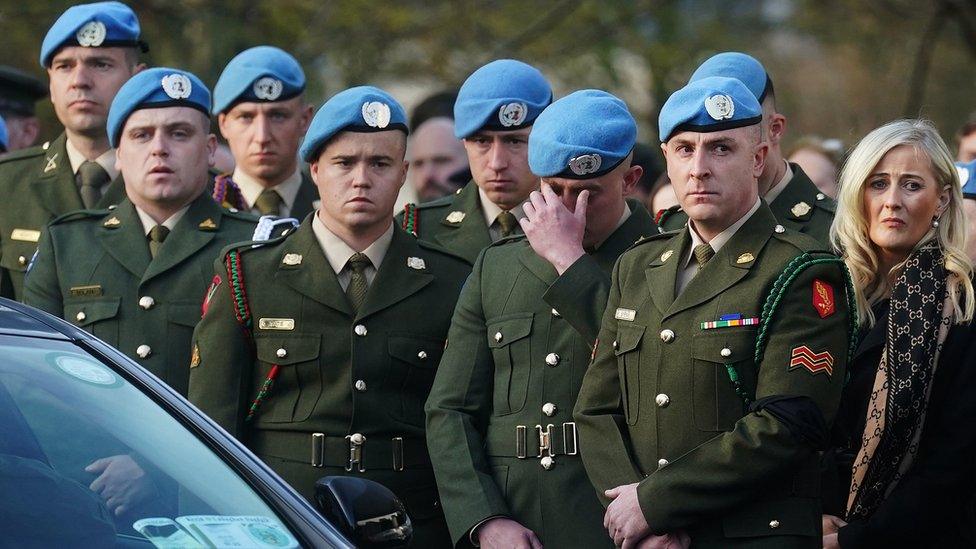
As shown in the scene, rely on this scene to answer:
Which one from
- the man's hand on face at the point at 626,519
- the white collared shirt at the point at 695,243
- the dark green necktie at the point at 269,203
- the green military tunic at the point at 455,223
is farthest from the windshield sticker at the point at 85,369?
the dark green necktie at the point at 269,203

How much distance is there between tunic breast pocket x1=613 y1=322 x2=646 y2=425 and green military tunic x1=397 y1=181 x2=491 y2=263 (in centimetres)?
142

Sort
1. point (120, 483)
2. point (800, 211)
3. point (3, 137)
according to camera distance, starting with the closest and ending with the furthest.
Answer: point (120, 483)
point (800, 211)
point (3, 137)

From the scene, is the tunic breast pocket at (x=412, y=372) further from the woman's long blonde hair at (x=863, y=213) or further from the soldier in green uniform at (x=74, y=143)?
the soldier in green uniform at (x=74, y=143)

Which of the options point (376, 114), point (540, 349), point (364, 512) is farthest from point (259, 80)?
point (364, 512)

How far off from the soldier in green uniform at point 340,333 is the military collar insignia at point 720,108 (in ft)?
4.29

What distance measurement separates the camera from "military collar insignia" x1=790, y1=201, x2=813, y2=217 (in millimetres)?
5902

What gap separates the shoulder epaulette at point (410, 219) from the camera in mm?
6586

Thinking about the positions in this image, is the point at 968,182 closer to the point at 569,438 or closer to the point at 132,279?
the point at 569,438

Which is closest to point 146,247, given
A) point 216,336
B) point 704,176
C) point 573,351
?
point 216,336

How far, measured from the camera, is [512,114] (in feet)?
20.4

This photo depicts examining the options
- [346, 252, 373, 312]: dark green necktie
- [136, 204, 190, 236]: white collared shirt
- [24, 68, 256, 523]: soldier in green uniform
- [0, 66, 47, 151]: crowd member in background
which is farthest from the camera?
[0, 66, 47, 151]: crowd member in background

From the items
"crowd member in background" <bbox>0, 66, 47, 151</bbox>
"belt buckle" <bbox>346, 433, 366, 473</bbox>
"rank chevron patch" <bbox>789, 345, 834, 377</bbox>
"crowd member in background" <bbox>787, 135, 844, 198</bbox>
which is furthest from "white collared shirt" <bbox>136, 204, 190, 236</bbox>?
"crowd member in background" <bbox>787, 135, 844, 198</bbox>

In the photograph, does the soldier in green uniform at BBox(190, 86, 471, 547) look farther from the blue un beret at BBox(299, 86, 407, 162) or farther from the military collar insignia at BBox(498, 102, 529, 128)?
the military collar insignia at BBox(498, 102, 529, 128)

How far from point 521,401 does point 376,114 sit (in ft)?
3.71
